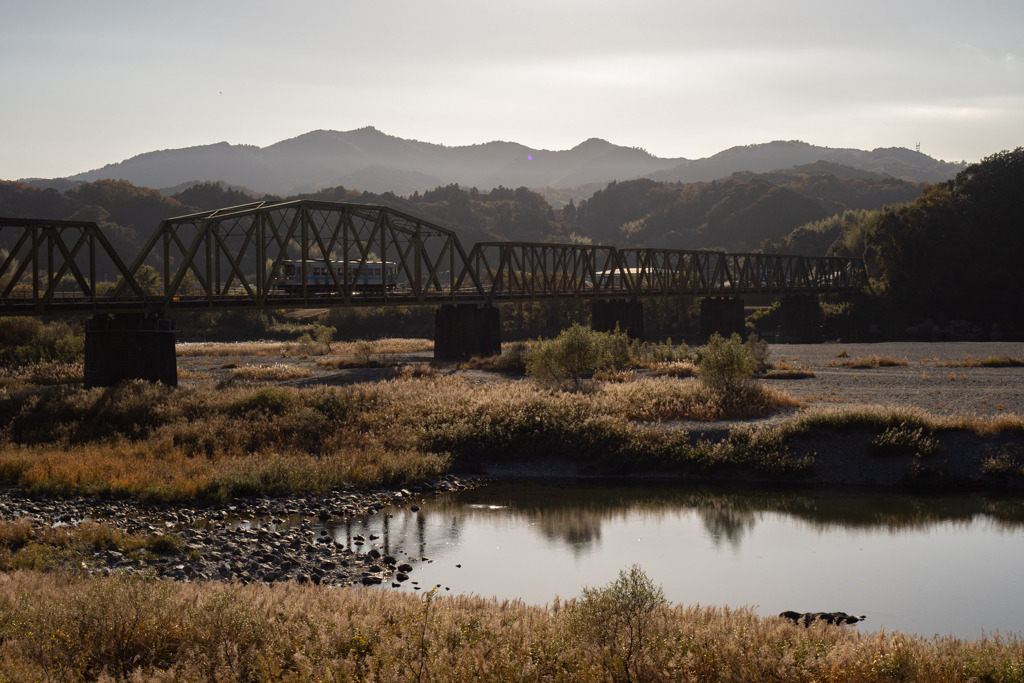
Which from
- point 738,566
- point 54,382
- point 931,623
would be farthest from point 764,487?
point 54,382

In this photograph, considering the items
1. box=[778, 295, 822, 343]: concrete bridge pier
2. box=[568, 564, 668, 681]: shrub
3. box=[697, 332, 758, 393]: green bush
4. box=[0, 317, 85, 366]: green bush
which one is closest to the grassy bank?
box=[697, 332, 758, 393]: green bush

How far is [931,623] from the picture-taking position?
16938 millimetres

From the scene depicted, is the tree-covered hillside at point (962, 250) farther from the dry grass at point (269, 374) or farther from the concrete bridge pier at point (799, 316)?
the dry grass at point (269, 374)

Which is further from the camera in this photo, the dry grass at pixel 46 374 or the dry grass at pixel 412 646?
the dry grass at pixel 46 374

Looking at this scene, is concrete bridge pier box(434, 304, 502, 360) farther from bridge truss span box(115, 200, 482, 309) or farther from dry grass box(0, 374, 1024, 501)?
dry grass box(0, 374, 1024, 501)

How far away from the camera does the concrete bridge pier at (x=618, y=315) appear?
3396 inches

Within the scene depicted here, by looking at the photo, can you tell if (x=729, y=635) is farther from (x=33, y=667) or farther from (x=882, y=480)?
(x=882, y=480)

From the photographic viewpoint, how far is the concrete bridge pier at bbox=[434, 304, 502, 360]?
230 feet

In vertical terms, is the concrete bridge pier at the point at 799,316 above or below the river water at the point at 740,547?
above

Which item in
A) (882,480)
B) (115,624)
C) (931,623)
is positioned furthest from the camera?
(882,480)

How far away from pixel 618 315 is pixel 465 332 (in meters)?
23.2

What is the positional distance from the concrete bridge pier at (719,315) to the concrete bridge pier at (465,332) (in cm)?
3877

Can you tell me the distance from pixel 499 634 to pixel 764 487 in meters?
19.7

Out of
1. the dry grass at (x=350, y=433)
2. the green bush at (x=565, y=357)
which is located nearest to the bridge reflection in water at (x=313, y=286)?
the dry grass at (x=350, y=433)
